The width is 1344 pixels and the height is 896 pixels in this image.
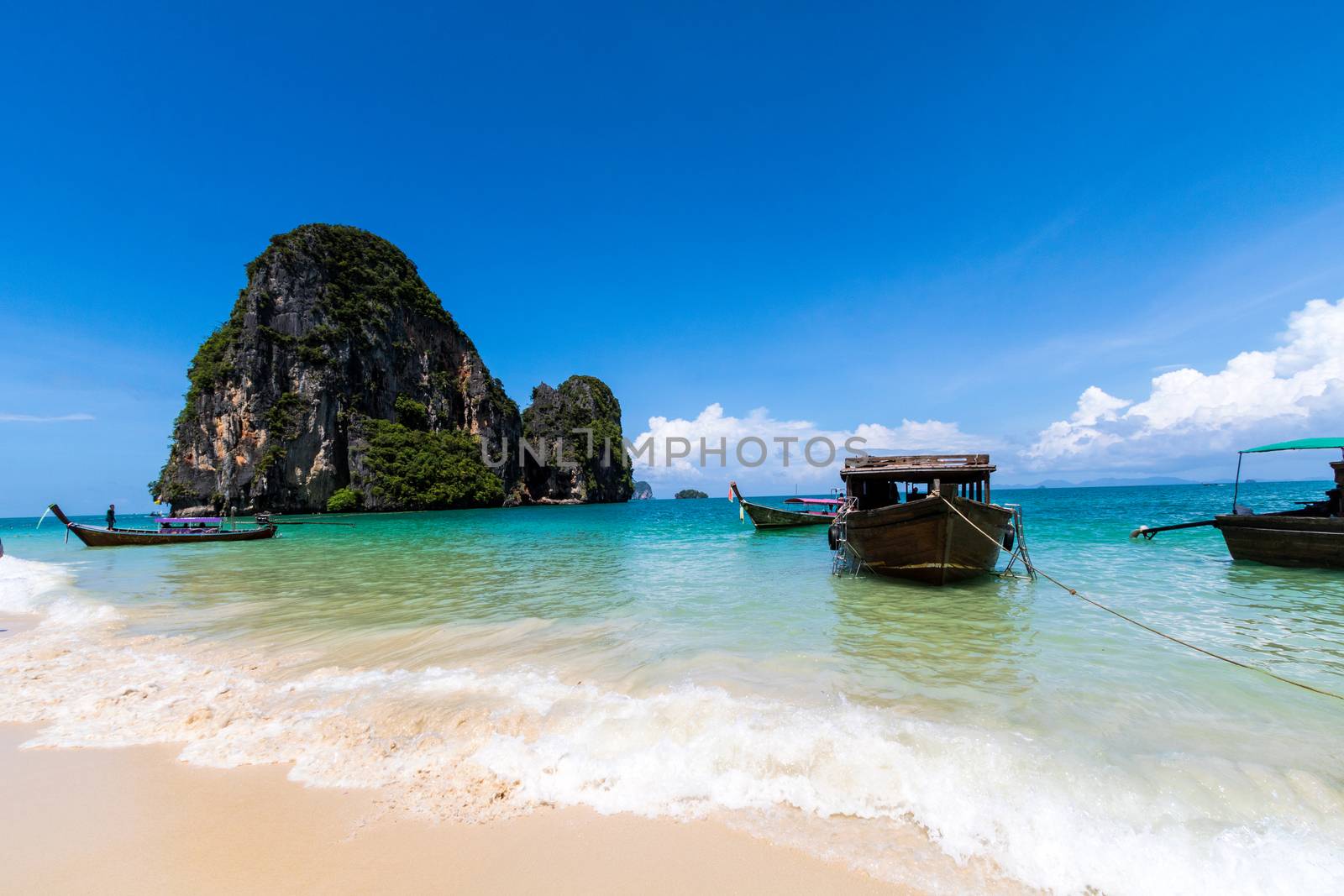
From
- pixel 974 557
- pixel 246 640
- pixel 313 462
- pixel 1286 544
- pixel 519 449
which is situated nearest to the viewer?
pixel 246 640

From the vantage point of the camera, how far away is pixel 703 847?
2.85 metres

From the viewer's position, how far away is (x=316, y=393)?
196 ft

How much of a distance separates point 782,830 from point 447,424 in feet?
265

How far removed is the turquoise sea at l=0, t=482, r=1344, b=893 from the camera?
300 centimetres

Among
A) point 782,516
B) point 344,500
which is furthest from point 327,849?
point 344,500

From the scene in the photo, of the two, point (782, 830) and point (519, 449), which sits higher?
point (519, 449)

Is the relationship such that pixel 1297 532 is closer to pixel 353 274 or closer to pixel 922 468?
pixel 922 468

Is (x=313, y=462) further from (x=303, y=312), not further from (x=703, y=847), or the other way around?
(x=703, y=847)

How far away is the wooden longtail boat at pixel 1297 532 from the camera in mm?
11211

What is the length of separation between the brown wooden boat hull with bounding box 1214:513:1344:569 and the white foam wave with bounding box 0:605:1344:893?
40.1ft

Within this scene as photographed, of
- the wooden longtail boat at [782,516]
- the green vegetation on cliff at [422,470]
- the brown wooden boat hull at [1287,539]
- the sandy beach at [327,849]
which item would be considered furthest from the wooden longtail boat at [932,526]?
the green vegetation on cliff at [422,470]

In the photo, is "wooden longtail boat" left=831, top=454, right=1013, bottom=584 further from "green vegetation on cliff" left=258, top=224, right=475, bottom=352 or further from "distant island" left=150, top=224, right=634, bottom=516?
"green vegetation on cliff" left=258, top=224, right=475, bottom=352

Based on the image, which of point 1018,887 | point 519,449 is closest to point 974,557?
point 1018,887

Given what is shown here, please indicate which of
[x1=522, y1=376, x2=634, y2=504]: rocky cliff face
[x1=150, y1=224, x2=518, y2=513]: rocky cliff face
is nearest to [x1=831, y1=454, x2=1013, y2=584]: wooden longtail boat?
[x1=150, y1=224, x2=518, y2=513]: rocky cliff face
